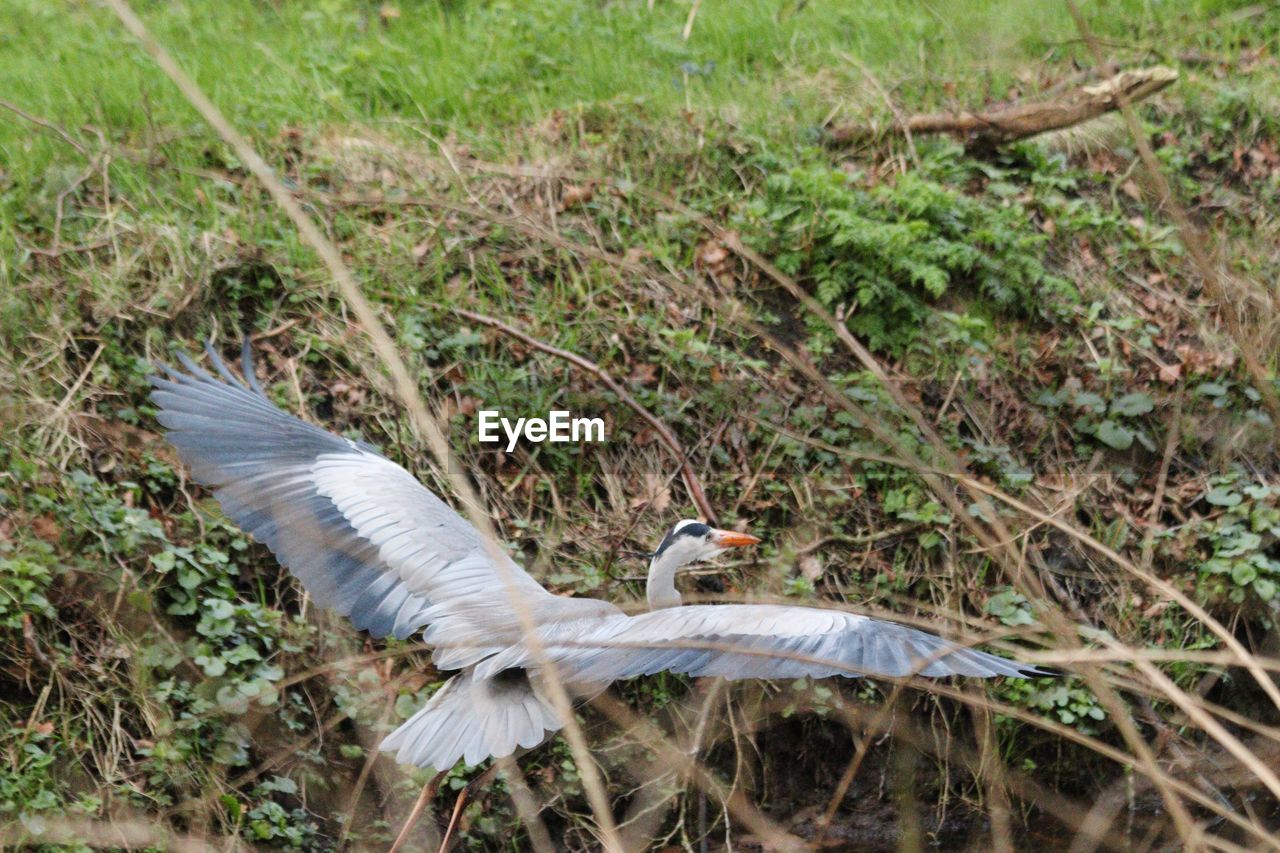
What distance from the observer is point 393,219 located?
529 cm

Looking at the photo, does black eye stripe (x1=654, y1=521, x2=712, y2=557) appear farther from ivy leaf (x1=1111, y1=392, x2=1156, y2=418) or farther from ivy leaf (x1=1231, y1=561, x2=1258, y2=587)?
ivy leaf (x1=1111, y1=392, x2=1156, y2=418)

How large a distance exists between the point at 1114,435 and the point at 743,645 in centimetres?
263

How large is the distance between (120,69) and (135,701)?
3.22 meters

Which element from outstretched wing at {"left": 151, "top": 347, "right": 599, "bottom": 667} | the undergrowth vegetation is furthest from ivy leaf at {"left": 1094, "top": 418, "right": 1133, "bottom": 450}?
outstretched wing at {"left": 151, "top": 347, "right": 599, "bottom": 667}

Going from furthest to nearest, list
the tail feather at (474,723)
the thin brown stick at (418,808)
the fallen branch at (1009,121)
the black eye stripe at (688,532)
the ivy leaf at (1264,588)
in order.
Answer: the fallen branch at (1009,121) → the ivy leaf at (1264,588) → the black eye stripe at (688,532) → the thin brown stick at (418,808) → the tail feather at (474,723)

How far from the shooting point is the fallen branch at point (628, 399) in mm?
4488

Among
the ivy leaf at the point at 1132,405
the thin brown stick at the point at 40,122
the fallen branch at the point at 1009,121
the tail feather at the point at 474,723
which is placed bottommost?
the ivy leaf at the point at 1132,405

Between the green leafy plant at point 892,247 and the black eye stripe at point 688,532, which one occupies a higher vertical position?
the green leafy plant at point 892,247

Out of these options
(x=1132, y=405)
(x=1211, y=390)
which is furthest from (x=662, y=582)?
(x=1211, y=390)

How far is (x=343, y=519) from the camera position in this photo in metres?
3.73

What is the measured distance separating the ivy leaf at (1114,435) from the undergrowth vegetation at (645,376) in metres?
0.03

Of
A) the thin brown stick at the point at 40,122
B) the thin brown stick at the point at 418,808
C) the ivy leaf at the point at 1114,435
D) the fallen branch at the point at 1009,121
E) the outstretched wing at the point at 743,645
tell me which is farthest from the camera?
the fallen branch at the point at 1009,121

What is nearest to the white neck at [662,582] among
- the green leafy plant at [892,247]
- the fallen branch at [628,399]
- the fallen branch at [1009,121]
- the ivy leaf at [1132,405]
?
the fallen branch at [628,399]

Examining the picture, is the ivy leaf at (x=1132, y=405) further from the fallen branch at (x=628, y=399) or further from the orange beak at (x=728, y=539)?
the orange beak at (x=728, y=539)
